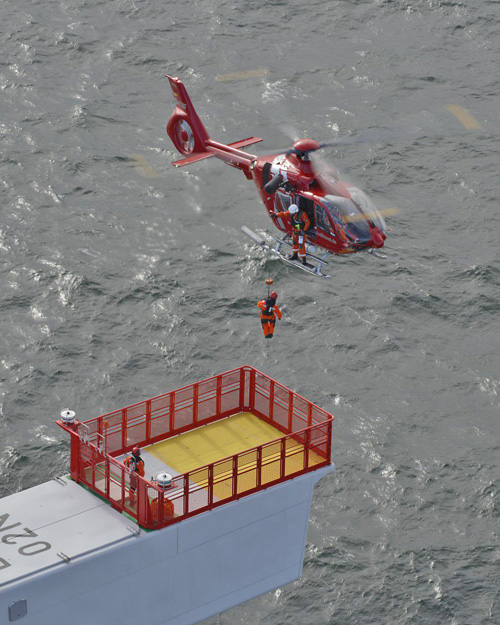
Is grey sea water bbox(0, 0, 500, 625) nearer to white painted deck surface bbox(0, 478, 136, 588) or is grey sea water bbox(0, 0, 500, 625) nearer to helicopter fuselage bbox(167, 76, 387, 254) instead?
helicopter fuselage bbox(167, 76, 387, 254)

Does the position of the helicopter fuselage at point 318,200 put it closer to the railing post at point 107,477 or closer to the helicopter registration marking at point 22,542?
the railing post at point 107,477

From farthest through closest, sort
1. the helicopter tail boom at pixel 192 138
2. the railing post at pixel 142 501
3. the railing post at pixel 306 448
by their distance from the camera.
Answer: the helicopter tail boom at pixel 192 138 < the railing post at pixel 306 448 < the railing post at pixel 142 501

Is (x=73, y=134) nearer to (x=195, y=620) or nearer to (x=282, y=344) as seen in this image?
(x=282, y=344)

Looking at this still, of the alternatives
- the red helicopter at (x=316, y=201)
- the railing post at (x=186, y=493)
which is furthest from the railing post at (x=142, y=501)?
the red helicopter at (x=316, y=201)

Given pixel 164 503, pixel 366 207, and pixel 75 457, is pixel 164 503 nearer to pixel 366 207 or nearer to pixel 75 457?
pixel 75 457

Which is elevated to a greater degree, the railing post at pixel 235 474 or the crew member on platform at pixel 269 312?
the crew member on platform at pixel 269 312

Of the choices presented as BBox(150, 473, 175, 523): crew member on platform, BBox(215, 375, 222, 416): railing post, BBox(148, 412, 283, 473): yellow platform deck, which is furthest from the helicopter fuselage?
BBox(150, 473, 175, 523): crew member on platform

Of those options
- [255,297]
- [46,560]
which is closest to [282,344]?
[255,297]

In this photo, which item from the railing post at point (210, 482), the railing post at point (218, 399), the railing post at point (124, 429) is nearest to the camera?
the railing post at point (210, 482)
